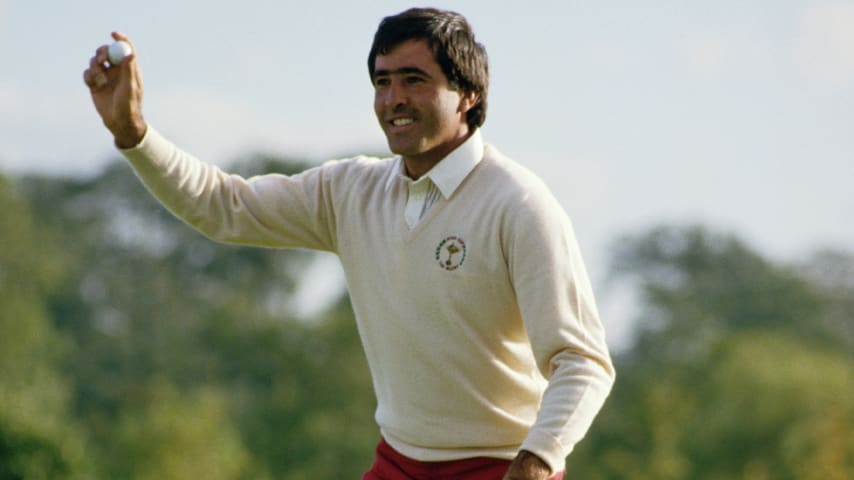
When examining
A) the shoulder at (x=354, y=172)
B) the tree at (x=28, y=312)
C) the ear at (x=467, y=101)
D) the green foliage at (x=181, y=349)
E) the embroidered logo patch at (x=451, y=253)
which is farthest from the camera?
the tree at (x=28, y=312)

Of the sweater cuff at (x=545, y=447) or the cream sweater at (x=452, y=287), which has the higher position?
the cream sweater at (x=452, y=287)

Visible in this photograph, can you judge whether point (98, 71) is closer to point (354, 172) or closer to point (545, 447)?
point (354, 172)

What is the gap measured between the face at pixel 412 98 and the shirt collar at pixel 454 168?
8 centimetres

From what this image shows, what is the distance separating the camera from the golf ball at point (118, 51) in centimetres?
662

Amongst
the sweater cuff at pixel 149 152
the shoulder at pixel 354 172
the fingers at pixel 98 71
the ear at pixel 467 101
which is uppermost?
the fingers at pixel 98 71

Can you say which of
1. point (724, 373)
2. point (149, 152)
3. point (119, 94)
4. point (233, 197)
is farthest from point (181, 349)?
point (119, 94)

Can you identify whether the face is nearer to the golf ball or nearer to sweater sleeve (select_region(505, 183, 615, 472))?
sweater sleeve (select_region(505, 183, 615, 472))

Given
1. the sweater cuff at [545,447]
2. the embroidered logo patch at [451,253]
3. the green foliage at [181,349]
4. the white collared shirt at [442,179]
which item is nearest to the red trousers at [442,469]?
the sweater cuff at [545,447]

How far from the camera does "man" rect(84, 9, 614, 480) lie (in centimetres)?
634

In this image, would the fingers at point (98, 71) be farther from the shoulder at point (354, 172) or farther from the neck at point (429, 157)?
the neck at point (429, 157)

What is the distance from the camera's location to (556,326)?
20.6 feet

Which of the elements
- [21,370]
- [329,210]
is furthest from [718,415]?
[329,210]

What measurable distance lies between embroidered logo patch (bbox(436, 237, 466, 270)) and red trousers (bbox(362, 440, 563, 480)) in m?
0.69

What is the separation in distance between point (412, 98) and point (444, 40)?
231 mm
